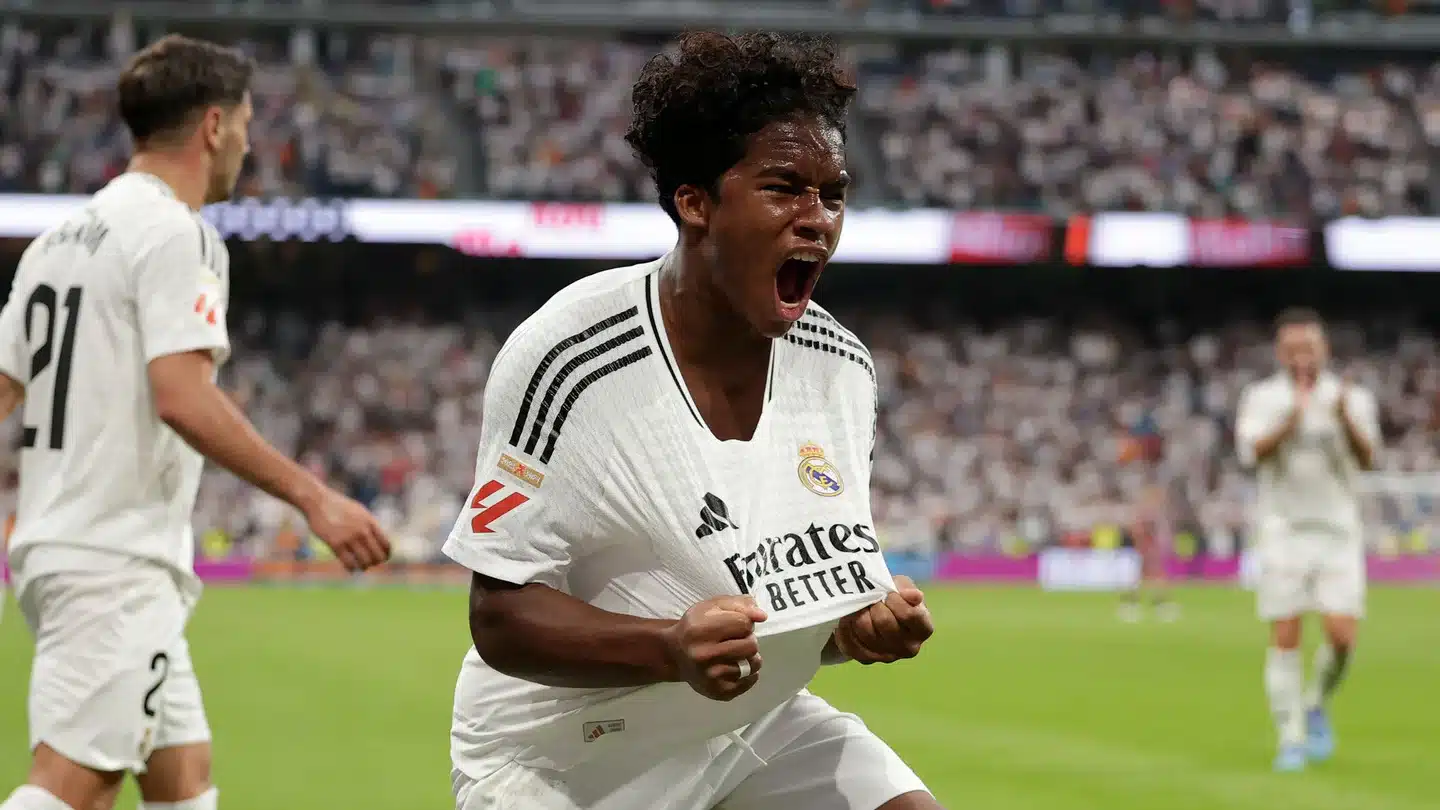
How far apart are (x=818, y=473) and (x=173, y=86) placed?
7.66 feet

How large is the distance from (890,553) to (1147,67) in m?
14.3

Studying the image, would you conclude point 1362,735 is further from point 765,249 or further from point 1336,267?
point 1336,267

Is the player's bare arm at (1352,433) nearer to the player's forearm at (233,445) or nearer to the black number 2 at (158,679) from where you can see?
the player's forearm at (233,445)

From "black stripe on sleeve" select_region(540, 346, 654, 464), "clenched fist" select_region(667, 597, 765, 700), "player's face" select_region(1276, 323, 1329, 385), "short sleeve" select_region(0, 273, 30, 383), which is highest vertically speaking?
"player's face" select_region(1276, 323, 1329, 385)

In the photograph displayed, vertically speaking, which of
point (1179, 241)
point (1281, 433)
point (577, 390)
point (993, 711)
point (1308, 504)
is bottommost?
point (993, 711)

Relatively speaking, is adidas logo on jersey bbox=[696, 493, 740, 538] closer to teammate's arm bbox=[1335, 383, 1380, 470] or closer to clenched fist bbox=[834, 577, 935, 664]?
clenched fist bbox=[834, 577, 935, 664]

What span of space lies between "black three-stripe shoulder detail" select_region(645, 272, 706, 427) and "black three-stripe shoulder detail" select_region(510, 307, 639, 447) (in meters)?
0.08

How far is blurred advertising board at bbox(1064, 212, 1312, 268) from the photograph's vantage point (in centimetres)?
3127

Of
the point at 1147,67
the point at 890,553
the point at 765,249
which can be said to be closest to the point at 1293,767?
the point at 765,249

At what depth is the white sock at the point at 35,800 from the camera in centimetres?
398

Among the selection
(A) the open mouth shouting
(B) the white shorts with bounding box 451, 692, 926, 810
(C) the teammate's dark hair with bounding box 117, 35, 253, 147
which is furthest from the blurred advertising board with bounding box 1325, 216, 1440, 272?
(A) the open mouth shouting

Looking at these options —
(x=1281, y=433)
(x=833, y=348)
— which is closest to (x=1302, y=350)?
(x=1281, y=433)

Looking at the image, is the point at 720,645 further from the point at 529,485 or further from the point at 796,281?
the point at 796,281

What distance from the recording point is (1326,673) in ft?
32.8
